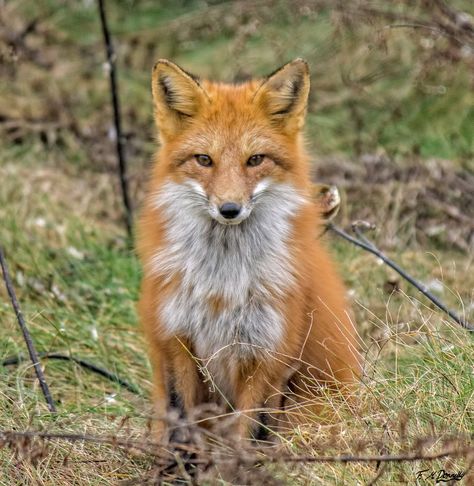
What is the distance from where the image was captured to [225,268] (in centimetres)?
435

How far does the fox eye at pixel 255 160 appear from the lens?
14.2ft

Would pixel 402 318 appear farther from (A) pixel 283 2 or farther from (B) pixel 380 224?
(A) pixel 283 2

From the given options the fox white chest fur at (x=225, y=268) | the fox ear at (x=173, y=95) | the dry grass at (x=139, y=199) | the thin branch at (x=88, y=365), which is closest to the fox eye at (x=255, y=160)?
the fox white chest fur at (x=225, y=268)

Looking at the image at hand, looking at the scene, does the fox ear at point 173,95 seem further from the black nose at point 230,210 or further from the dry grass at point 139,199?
the dry grass at point 139,199

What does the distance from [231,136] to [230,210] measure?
0.38m

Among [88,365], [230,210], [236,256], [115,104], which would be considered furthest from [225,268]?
[115,104]

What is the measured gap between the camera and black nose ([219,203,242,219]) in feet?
13.6

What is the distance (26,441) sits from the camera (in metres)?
3.30

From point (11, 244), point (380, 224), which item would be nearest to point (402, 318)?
point (380, 224)

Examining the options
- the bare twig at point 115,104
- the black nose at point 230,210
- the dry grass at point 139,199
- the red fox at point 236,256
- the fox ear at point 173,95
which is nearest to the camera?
the dry grass at point 139,199

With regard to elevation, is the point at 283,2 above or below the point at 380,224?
above

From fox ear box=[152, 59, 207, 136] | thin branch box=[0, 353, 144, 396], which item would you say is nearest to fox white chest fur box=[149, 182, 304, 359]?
fox ear box=[152, 59, 207, 136]

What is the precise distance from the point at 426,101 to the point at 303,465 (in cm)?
652

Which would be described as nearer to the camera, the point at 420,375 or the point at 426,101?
the point at 420,375
